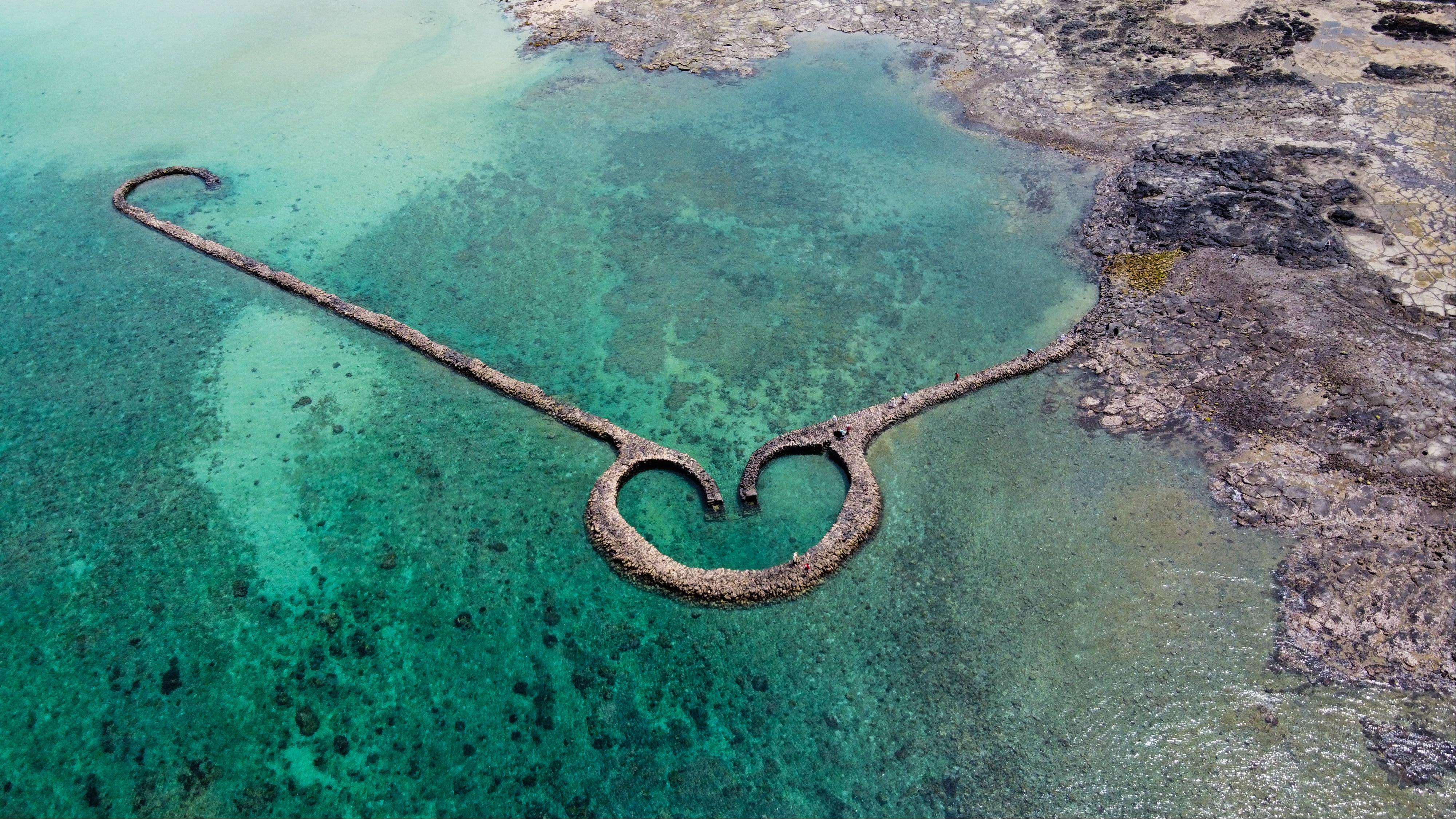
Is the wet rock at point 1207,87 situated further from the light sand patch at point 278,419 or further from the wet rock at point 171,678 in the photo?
the wet rock at point 171,678

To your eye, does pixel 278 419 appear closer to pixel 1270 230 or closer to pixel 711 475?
pixel 711 475

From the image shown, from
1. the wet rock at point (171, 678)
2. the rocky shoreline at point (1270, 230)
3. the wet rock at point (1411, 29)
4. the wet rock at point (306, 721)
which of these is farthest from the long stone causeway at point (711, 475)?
the wet rock at point (1411, 29)

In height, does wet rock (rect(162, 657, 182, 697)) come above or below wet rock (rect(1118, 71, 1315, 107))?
below

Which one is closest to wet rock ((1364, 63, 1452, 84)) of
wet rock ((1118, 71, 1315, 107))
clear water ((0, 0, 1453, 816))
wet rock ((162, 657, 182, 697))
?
wet rock ((1118, 71, 1315, 107))

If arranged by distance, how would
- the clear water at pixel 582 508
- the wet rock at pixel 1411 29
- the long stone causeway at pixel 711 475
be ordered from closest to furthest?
the clear water at pixel 582 508, the long stone causeway at pixel 711 475, the wet rock at pixel 1411 29

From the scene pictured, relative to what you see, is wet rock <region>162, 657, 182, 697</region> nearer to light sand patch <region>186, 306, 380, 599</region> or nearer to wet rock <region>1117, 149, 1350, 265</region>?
light sand patch <region>186, 306, 380, 599</region>

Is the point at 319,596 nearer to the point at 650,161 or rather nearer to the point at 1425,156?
the point at 650,161

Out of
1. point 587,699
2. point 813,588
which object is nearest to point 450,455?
point 587,699
